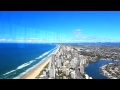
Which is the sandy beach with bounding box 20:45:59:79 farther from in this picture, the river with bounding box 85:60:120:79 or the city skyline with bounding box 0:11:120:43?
the river with bounding box 85:60:120:79

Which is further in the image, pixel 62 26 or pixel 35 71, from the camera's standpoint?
pixel 62 26

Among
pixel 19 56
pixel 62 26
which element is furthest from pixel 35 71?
pixel 62 26

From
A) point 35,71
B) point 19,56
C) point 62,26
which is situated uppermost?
point 62,26

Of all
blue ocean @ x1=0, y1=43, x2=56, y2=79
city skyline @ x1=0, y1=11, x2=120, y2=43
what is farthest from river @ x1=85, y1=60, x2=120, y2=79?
blue ocean @ x1=0, y1=43, x2=56, y2=79

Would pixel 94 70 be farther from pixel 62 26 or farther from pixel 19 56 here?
pixel 19 56

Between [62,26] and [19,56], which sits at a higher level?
[62,26]

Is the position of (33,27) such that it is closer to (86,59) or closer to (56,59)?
(56,59)
